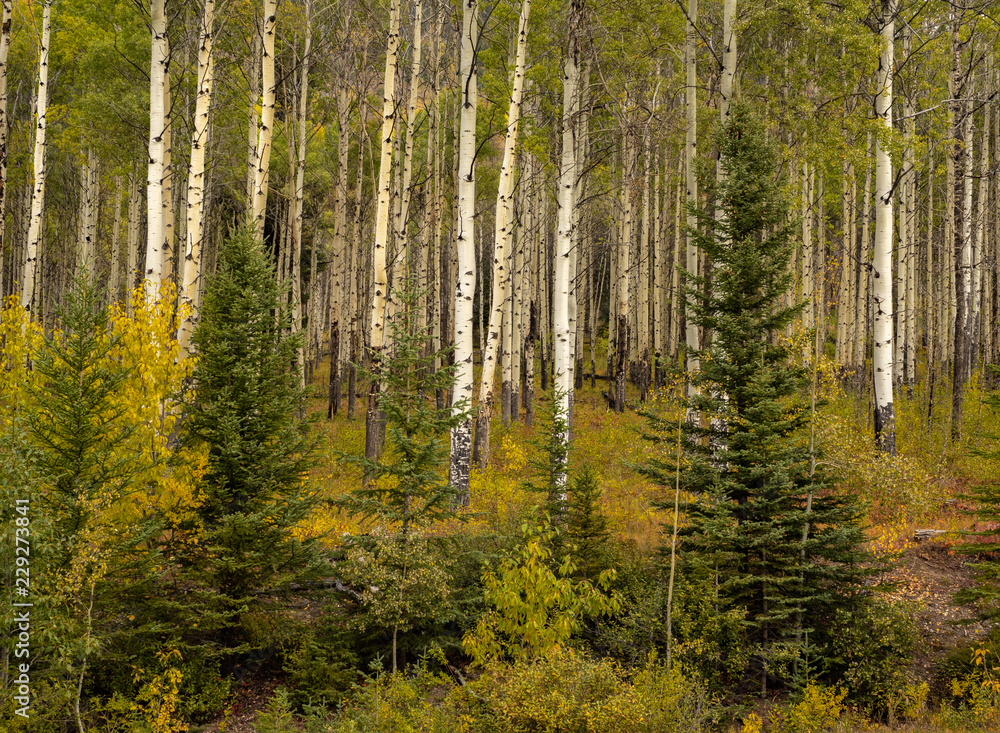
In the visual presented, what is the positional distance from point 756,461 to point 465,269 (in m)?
5.80

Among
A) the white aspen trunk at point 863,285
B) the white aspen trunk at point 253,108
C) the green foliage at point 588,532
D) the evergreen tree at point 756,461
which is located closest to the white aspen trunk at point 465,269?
the green foliage at point 588,532

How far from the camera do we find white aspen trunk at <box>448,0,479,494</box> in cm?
1105

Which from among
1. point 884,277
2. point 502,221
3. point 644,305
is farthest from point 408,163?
point 644,305

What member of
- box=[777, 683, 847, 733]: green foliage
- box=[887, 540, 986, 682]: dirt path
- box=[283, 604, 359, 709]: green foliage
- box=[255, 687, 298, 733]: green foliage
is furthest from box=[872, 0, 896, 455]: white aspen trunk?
box=[255, 687, 298, 733]: green foliage

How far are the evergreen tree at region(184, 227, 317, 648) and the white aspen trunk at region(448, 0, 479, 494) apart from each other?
3.31m

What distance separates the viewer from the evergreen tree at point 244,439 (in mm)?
7809

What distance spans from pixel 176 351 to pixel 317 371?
2274cm

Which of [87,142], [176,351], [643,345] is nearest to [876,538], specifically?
[176,351]

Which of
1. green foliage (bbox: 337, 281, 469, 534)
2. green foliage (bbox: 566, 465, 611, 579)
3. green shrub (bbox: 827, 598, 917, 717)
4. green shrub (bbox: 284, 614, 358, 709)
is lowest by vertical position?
green shrub (bbox: 284, 614, 358, 709)

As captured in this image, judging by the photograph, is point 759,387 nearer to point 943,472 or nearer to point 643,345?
point 943,472

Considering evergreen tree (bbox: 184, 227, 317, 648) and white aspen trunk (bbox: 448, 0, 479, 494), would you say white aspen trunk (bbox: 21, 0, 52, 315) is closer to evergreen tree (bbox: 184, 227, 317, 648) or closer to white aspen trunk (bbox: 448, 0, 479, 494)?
evergreen tree (bbox: 184, 227, 317, 648)

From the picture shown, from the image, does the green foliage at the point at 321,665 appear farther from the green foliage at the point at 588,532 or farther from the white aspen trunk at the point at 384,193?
the white aspen trunk at the point at 384,193

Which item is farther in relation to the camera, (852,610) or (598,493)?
(598,493)

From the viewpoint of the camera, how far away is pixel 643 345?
22297mm
